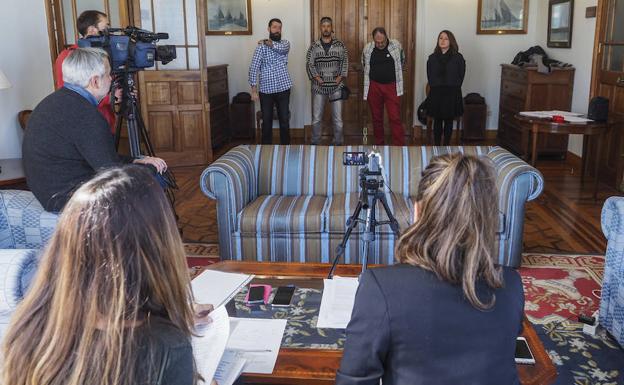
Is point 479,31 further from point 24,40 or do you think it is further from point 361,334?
point 361,334

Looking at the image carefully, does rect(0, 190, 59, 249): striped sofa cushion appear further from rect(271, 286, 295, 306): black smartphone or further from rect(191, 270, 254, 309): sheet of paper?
rect(271, 286, 295, 306): black smartphone

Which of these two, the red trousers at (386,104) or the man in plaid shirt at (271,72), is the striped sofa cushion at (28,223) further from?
the red trousers at (386,104)

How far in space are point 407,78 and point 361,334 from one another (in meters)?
7.16

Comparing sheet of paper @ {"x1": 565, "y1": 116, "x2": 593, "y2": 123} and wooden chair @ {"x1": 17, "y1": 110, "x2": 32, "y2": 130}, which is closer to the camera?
sheet of paper @ {"x1": 565, "y1": 116, "x2": 593, "y2": 123}

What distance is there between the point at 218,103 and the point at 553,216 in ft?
14.5

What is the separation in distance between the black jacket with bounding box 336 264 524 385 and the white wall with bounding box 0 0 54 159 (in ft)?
16.2

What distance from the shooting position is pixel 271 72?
6.33m

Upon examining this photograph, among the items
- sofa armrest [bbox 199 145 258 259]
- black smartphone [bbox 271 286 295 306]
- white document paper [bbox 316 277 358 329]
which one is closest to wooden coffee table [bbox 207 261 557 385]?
white document paper [bbox 316 277 358 329]

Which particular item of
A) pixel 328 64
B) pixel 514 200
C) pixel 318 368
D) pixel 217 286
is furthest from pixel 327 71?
pixel 318 368

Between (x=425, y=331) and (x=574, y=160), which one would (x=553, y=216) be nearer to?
(x=574, y=160)

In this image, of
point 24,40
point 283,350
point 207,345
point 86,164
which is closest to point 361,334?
point 207,345

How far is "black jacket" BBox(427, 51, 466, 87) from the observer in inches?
246

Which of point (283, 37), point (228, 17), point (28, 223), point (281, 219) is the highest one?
point (228, 17)

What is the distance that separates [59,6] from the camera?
572 centimetres
